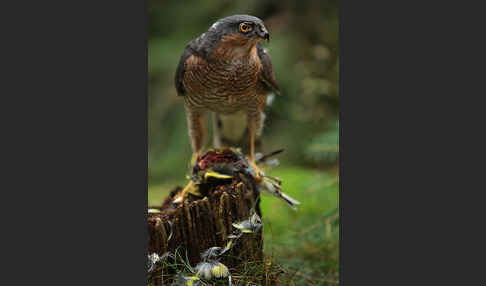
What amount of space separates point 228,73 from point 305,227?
145 centimetres

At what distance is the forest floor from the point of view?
2.18 metres

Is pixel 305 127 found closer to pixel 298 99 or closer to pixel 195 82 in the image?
pixel 298 99

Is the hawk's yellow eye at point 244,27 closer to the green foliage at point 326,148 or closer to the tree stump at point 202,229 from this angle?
the tree stump at point 202,229

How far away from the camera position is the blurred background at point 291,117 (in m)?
2.42

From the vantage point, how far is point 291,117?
311cm

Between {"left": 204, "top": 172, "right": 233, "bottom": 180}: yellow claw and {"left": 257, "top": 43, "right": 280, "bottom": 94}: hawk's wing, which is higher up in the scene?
{"left": 257, "top": 43, "right": 280, "bottom": 94}: hawk's wing

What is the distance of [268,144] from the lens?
2.79 m

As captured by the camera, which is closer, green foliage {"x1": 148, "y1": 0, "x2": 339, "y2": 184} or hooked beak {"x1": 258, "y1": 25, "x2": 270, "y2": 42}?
hooked beak {"x1": 258, "y1": 25, "x2": 270, "y2": 42}

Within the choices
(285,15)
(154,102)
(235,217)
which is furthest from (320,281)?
(285,15)

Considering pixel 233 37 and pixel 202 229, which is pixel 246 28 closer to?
pixel 233 37

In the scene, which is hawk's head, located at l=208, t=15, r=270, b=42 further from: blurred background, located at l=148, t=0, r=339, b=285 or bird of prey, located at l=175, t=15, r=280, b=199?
blurred background, located at l=148, t=0, r=339, b=285

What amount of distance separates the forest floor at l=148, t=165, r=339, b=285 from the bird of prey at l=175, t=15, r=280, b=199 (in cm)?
67

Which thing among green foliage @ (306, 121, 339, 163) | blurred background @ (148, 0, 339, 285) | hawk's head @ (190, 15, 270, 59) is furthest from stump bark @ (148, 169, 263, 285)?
green foliage @ (306, 121, 339, 163)

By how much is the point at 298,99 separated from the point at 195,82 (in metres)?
1.35
